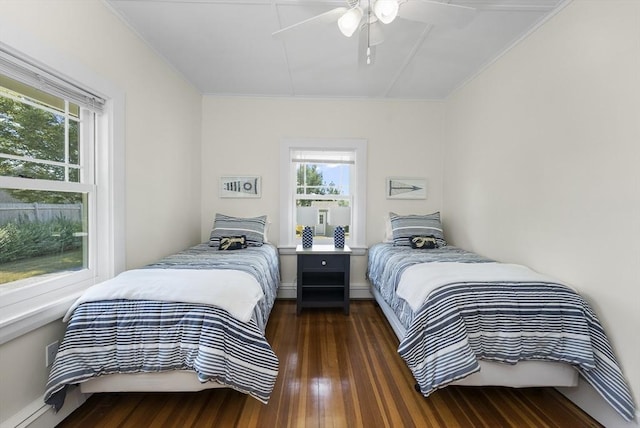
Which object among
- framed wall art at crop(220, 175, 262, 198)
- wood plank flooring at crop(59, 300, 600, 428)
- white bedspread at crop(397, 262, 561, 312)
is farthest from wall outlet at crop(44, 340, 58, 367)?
framed wall art at crop(220, 175, 262, 198)

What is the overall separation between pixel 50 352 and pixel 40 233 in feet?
2.11

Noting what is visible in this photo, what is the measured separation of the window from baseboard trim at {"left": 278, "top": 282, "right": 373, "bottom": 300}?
0.51 m

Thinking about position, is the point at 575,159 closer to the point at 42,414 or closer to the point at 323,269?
the point at 323,269

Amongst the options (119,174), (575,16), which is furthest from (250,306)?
(575,16)

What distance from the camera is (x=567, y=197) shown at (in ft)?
6.11

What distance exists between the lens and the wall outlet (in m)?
1.51

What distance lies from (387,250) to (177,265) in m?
1.98

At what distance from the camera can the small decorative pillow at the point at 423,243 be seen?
121 inches

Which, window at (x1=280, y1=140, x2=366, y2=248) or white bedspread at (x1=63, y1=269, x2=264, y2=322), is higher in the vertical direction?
window at (x1=280, y1=140, x2=366, y2=248)

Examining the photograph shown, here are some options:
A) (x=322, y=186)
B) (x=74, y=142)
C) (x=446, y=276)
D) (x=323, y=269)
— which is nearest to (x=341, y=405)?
(x=446, y=276)

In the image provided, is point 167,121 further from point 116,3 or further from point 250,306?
point 250,306

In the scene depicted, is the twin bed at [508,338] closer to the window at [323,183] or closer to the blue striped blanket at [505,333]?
the blue striped blanket at [505,333]

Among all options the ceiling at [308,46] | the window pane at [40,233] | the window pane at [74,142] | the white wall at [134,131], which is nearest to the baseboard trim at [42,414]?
the white wall at [134,131]

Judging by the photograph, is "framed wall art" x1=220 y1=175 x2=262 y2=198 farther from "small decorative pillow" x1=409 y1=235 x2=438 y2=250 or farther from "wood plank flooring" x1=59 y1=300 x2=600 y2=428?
"wood plank flooring" x1=59 y1=300 x2=600 y2=428
